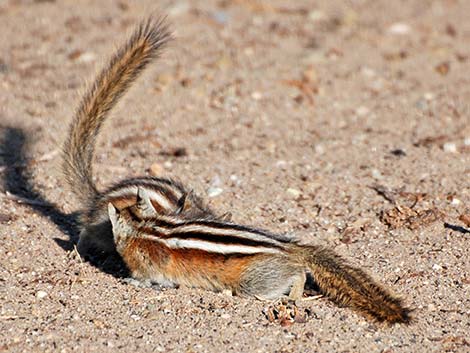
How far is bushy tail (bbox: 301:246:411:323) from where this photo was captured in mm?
5297

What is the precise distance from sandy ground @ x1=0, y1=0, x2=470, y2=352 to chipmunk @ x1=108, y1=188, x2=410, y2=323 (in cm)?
10

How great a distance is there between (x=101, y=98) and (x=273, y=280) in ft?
6.44

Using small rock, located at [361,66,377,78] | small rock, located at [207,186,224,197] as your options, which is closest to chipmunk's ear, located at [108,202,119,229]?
small rock, located at [207,186,224,197]

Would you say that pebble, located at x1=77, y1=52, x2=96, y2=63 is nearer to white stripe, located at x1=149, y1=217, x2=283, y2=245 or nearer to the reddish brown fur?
the reddish brown fur

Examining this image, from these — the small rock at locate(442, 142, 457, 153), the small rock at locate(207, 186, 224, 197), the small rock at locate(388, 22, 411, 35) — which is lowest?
the small rock at locate(442, 142, 457, 153)

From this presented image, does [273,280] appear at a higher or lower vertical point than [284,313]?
higher

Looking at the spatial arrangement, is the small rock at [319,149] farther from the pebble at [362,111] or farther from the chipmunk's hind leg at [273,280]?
the chipmunk's hind leg at [273,280]

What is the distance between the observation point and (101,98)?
658 centimetres

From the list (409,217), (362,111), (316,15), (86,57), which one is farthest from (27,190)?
(316,15)

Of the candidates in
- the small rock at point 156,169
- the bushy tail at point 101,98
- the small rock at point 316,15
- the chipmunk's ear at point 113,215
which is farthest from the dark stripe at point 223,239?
the small rock at point 316,15

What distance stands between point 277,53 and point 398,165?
10.1 feet

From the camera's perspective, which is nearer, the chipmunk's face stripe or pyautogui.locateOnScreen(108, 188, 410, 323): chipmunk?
pyautogui.locateOnScreen(108, 188, 410, 323): chipmunk

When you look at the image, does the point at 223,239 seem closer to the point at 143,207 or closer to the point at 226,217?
the point at 143,207

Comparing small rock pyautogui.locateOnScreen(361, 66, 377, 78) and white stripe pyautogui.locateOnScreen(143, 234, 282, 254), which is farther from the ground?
white stripe pyautogui.locateOnScreen(143, 234, 282, 254)
